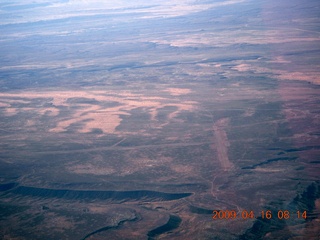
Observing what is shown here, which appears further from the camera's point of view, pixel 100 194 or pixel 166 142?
pixel 166 142

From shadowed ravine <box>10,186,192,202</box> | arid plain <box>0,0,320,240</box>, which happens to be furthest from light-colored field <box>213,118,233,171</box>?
shadowed ravine <box>10,186,192,202</box>

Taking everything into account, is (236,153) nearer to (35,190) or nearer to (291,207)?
(291,207)

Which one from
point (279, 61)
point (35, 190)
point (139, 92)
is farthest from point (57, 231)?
point (279, 61)
